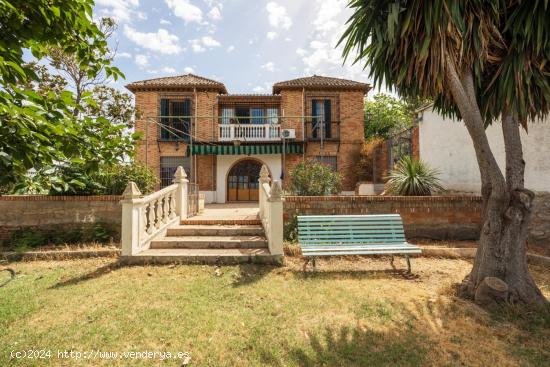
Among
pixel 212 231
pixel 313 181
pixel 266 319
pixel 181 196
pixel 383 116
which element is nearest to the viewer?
pixel 266 319

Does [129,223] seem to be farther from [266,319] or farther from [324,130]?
[324,130]

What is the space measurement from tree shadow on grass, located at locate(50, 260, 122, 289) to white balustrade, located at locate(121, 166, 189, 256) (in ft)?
1.11

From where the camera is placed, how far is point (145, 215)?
6.33 meters

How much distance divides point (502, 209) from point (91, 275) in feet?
26.3

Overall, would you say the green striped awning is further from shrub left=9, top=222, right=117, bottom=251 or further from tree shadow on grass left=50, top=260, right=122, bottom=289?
tree shadow on grass left=50, top=260, right=122, bottom=289

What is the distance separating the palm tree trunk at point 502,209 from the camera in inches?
159

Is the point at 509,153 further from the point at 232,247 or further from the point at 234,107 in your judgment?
the point at 234,107

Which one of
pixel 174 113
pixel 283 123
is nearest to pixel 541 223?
pixel 283 123

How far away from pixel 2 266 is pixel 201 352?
6364mm

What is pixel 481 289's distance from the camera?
4.02 meters

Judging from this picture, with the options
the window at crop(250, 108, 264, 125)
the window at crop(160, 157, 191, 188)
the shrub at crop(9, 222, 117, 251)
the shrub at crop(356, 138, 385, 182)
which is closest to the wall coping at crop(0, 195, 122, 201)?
the shrub at crop(9, 222, 117, 251)

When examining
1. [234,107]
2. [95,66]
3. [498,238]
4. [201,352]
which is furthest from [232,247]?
[234,107]

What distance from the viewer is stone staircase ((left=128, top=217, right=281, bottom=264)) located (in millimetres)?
5770

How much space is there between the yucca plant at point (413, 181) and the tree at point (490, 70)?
4051 mm
